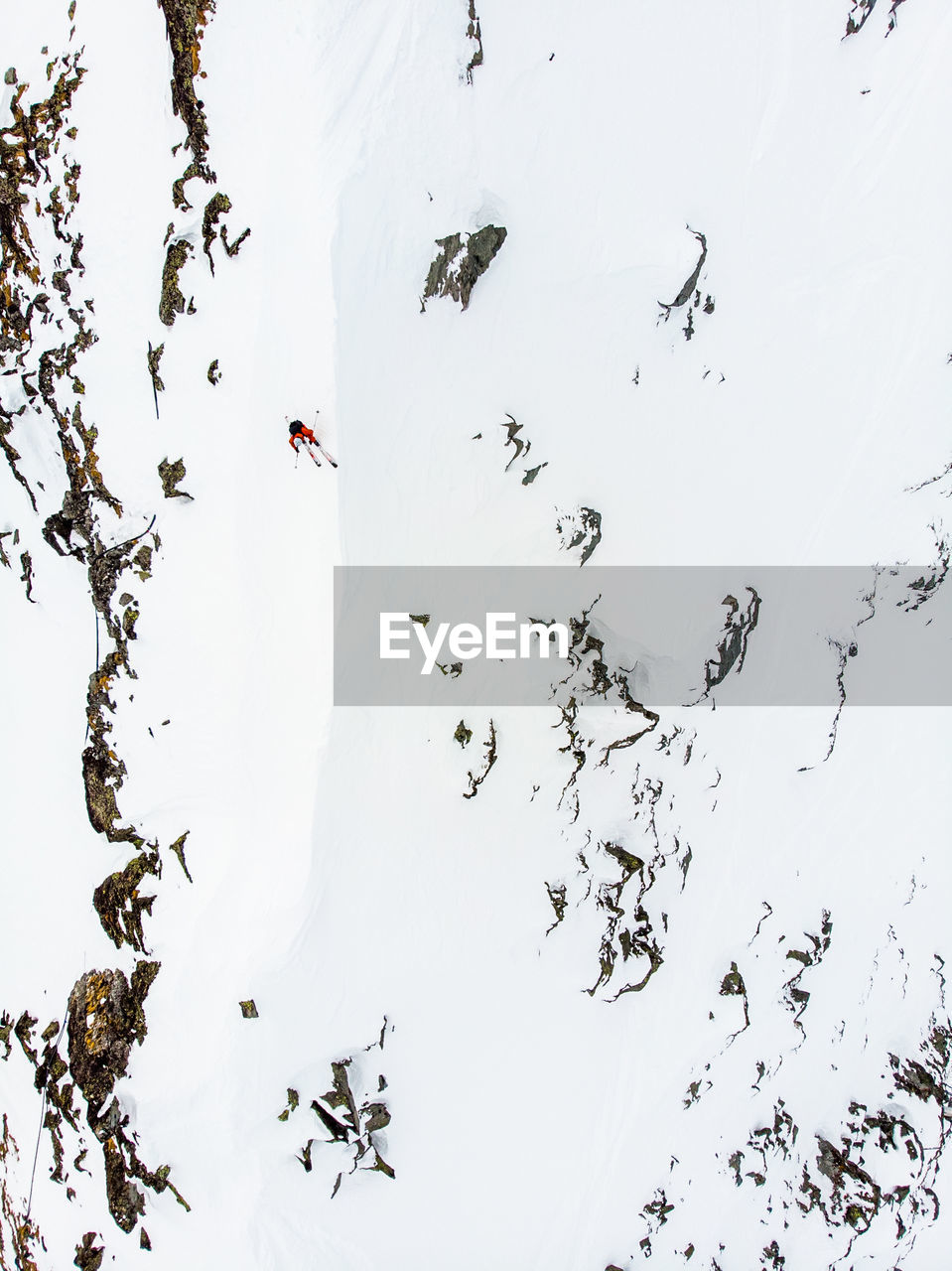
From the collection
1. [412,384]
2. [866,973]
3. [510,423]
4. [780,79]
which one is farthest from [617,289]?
[866,973]

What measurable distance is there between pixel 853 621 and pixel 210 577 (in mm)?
8126

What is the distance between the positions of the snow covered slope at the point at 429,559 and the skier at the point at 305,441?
13cm

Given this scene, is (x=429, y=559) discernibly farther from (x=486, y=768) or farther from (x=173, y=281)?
(x=173, y=281)

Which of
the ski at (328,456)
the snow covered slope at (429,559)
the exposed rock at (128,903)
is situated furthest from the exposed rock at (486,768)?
the exposed rock at (128,903)

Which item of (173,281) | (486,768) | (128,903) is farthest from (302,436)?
(128,903)

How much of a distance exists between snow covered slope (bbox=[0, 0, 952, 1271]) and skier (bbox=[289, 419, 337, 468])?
13cm

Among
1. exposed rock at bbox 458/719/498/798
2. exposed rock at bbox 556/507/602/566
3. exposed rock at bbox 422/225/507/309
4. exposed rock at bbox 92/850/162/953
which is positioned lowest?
exposed rock at bbox 92/850/162/953

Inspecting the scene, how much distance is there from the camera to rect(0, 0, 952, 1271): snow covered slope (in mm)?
7266

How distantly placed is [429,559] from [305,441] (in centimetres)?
174

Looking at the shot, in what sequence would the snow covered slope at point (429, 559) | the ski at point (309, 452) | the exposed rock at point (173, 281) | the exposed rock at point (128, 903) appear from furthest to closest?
the exposed rock at point (128, 903), the exposed rock at point (173, 281), the snow covered slope at point (429, 559), the ski at point (309, 452)

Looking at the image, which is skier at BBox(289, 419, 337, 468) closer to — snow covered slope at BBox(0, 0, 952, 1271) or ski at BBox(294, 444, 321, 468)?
ski at BBox(294, 444, 321, 468)

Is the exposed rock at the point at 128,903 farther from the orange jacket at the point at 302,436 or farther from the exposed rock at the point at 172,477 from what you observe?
the orange jacket at the point at 302,436

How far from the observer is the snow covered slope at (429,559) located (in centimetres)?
727

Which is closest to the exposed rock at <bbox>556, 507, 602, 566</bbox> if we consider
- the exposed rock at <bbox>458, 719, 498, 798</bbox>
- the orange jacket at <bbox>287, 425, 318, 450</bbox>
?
the exposed rock at <bbox>458, 719, 498, 798</bbox>
